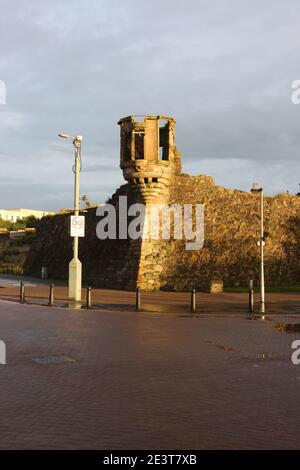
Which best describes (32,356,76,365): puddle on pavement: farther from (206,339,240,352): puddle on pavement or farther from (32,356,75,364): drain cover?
(206,339,240,352): puddle on pavement

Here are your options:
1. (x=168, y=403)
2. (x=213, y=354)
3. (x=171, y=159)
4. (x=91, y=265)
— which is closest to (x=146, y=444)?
(x=168, y=403)

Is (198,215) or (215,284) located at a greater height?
(198,215)

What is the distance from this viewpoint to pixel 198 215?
32.8 metres

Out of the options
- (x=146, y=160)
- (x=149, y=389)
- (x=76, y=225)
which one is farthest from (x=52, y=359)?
(x=146, y=160)

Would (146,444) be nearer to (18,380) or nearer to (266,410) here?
(266,410)

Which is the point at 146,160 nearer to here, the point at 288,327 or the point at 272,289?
the point at 272,289

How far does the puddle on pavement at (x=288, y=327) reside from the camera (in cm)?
1445

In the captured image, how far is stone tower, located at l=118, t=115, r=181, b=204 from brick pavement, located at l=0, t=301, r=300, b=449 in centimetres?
1700

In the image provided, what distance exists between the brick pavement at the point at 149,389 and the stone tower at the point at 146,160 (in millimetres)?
17005

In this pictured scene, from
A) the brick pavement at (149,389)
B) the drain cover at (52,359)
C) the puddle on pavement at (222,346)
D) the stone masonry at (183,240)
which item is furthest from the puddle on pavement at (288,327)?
the stone masonry at (183,240)

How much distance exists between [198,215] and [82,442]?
27.7 m

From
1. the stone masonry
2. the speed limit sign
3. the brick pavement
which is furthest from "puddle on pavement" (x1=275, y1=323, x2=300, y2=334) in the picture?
the stone masonry
